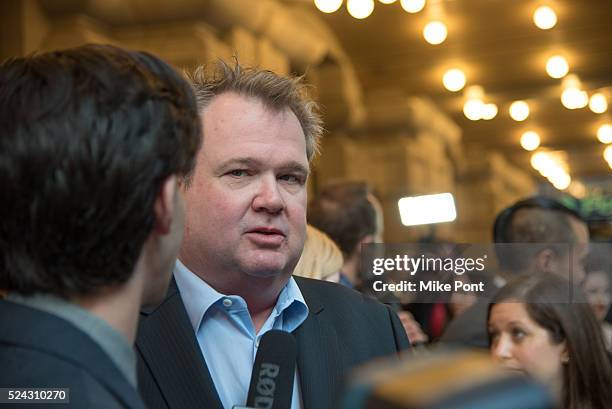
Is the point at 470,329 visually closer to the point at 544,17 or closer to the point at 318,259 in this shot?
the point at 318,259

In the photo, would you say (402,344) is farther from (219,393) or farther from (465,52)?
(465,52)

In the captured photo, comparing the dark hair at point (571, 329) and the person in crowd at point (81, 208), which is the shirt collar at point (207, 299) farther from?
the person in crowd at point (81, 208)

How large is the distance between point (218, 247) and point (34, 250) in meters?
0.72

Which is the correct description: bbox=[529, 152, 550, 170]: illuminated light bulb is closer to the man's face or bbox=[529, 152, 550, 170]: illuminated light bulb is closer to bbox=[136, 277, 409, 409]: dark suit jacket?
bbox=[136, 277, 409, 409]: dark suit jacket

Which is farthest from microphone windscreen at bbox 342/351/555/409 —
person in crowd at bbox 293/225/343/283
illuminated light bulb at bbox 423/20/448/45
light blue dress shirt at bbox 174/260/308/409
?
illuminated light bulb at bbox 423/20/448/45

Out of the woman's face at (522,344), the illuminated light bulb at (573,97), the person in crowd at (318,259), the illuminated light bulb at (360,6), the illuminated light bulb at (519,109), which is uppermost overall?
the illuminated light bulb at (519,109)

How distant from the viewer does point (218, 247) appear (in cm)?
164

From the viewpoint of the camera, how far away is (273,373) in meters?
1.42

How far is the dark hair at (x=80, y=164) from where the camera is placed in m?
0.89

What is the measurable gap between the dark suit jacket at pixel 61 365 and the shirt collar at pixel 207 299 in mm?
701

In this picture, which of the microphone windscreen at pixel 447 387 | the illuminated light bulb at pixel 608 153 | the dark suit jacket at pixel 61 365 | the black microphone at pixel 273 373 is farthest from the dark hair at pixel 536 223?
the illuminated light bulb at pixel 608 153

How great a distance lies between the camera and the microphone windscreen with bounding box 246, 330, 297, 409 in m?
1.37

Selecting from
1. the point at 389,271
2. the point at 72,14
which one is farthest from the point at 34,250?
the point at 72,14

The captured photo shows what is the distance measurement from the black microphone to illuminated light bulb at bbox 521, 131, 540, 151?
14.7 meters
